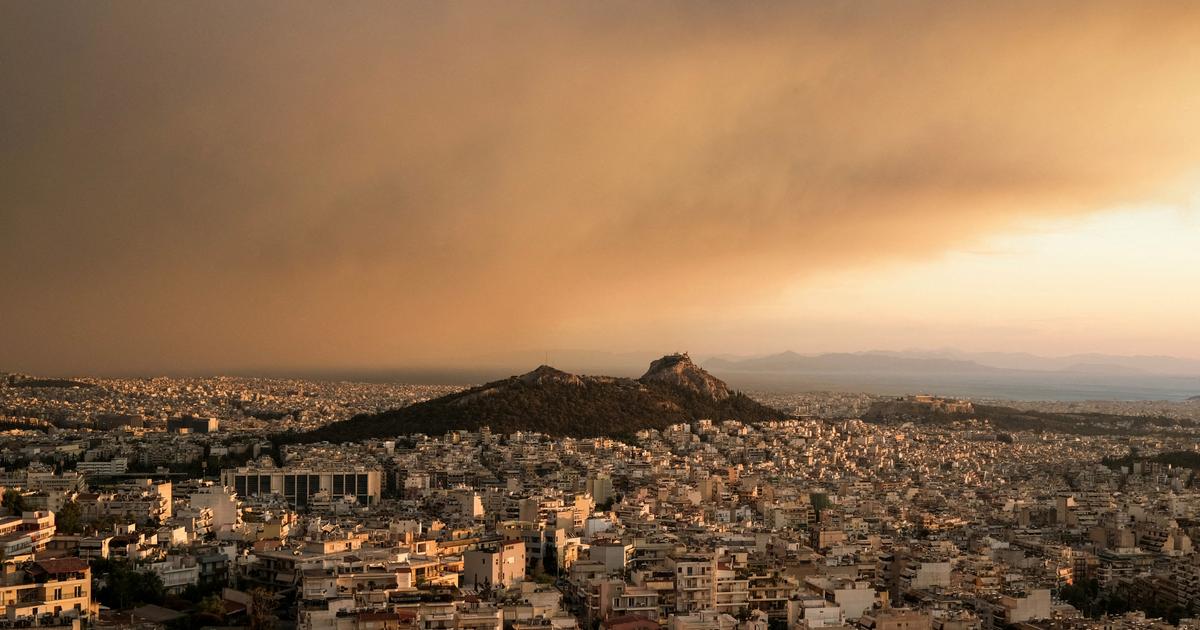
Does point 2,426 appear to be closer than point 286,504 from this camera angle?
No

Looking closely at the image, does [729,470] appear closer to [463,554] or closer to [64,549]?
[463,554]

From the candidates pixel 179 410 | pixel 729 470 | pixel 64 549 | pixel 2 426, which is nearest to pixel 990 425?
pixel 729 470

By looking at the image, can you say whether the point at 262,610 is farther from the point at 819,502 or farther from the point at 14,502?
the point at 819,502

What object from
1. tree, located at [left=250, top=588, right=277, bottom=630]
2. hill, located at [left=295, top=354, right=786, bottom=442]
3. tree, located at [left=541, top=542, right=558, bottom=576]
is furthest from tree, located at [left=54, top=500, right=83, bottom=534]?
hill, located at [left=295, top=354, right=786, bottom=442]

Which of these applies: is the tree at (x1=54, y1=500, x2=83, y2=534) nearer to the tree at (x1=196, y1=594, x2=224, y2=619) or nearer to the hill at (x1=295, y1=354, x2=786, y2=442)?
the tree at (x1=196, y1=594, x2=224, y2=619)

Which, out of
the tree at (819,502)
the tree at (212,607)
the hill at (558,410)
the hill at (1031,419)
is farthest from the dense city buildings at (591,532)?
the hill at (1031,419)

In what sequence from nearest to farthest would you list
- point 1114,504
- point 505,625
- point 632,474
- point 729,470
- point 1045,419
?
point 505,625
point 1114,504
point 632,474
point 729,470
point 1045,419

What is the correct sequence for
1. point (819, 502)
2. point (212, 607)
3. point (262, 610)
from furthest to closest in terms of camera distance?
point (819, 502) < point (212, 607) < point (262, 610)

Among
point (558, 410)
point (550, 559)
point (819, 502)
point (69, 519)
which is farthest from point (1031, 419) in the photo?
point (69, 519)

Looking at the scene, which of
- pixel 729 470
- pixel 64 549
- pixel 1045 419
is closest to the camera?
pixel 64 549
